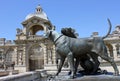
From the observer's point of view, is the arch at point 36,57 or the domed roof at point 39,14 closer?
the arch at point 36,57

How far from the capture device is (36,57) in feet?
113

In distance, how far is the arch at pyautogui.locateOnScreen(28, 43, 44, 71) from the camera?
112 feet

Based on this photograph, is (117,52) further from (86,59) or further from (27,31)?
(86,59)

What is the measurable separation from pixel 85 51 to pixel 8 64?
1352 inches

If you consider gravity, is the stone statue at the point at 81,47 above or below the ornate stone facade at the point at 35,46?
below

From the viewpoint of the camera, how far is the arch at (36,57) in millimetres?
34250

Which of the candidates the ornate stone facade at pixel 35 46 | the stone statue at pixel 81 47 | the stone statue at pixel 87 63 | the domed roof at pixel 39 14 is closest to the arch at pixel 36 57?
the ornate stone facade at pixel 35 46

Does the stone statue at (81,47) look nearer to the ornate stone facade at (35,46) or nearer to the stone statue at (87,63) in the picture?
the stone statue at (87,63)

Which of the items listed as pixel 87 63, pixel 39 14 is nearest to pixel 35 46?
pixel 39 14

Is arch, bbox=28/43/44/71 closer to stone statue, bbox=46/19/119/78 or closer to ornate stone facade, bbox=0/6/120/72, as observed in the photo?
ornate stone facade, bbox=0/6/120/72

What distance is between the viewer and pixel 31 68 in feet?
113

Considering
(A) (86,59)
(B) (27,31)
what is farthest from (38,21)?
(A) (86,59)

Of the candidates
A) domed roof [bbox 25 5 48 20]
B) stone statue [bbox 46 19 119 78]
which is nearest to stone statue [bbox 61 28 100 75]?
stone statue [bbox 46 19 119 78]

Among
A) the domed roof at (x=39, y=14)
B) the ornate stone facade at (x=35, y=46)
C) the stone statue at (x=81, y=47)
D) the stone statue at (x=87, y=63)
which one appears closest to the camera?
the stone statue at (x=81, y=47)
